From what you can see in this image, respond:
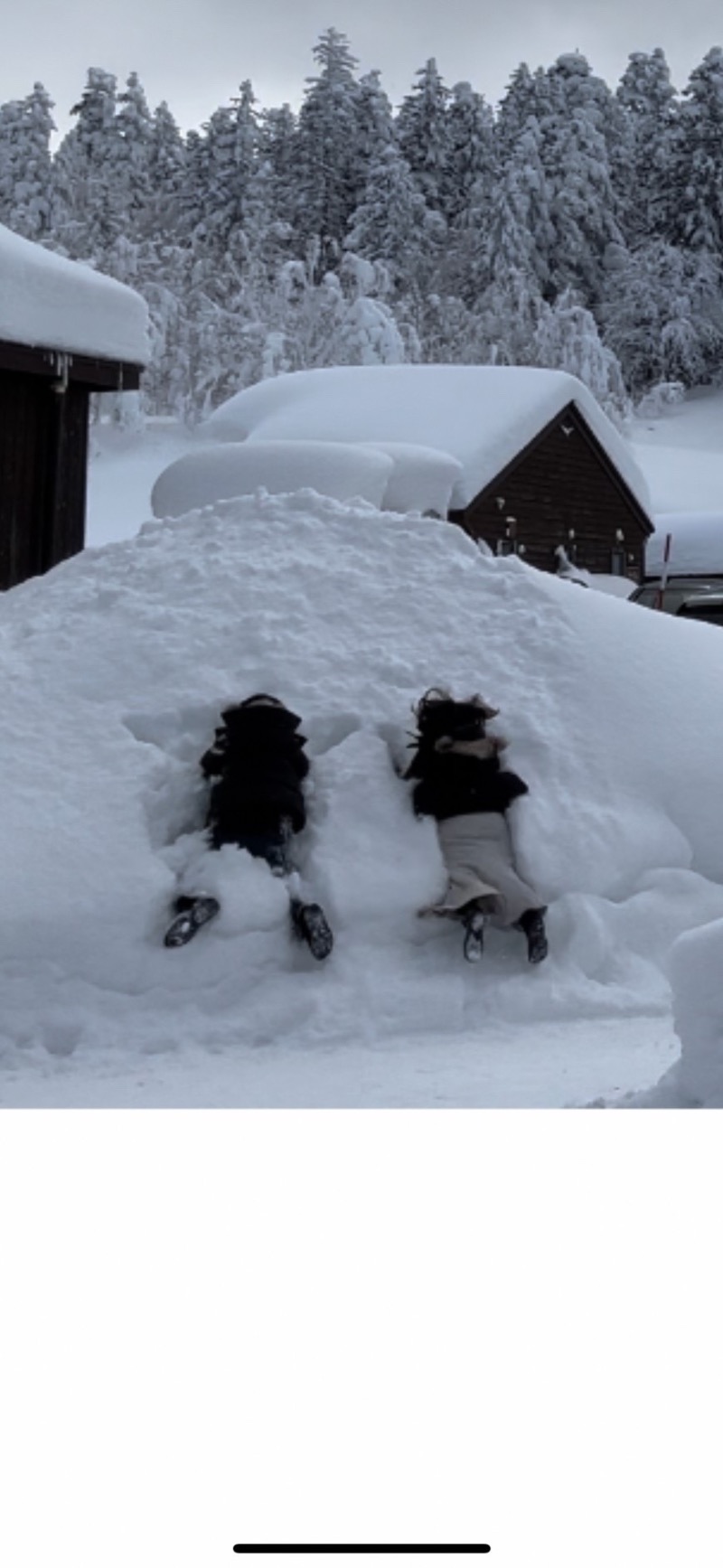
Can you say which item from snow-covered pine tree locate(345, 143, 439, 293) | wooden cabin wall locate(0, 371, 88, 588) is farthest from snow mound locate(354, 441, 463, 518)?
snow-covered pine tree locate(345, 143, 439, 293)

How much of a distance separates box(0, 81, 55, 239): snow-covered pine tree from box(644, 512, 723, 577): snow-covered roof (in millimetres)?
17607

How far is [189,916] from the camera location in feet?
20.3

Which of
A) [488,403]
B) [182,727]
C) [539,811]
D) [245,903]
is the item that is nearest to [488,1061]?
[245,903]

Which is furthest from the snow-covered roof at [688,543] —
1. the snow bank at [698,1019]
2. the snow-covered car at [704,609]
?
the snow bank at [698,1019]

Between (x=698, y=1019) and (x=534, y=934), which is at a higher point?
(x=698, y=1019)

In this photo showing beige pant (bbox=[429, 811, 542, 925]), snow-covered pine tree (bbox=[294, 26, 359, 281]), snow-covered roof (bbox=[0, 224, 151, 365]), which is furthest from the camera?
snow-covered roof (bbox=[0, 224, 151, 365])

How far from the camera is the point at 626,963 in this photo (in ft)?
21.8

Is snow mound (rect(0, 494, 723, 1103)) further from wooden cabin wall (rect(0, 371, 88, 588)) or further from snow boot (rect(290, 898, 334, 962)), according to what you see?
wooden cabin wall (rect(0, 371, 88, 588))

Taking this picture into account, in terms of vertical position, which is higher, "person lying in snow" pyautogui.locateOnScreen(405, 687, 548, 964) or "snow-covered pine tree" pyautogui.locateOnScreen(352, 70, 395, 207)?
"snow-covered pine tree" pyautogui.locateOnScreen(352, 70, 395, 207)

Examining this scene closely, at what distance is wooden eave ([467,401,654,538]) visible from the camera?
20.6 m

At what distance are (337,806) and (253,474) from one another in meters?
6.71

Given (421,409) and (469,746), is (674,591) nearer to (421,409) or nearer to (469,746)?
(421,409)

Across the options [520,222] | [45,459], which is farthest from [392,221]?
[45,459]

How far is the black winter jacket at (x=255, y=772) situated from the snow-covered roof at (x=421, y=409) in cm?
1385
